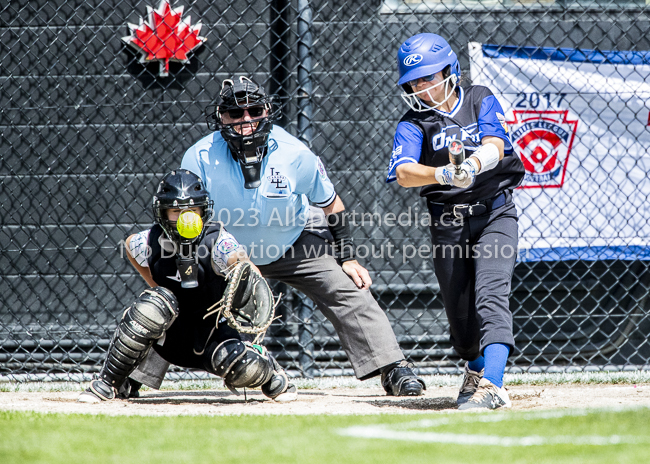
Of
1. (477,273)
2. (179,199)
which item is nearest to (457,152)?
(477,273)

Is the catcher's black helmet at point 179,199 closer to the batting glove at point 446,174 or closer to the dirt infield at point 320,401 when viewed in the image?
the dirt infield at point 320,401

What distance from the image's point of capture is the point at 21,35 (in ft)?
16.6

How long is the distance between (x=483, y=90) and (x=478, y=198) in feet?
1.88

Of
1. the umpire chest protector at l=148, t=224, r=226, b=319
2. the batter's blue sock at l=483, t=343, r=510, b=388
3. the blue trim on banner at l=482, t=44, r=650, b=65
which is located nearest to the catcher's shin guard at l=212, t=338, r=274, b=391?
the umpire chest protector at l=148, t=224, r=226, b=319

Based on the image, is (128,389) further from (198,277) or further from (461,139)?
(461,139)

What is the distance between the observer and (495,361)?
3189 mm

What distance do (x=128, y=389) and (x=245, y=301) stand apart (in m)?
0.91

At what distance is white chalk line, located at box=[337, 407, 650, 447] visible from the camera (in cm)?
225

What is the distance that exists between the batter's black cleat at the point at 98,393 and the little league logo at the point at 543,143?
10.0ft

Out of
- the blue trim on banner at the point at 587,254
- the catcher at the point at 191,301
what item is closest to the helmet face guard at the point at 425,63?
the catcher at the point at 191,301

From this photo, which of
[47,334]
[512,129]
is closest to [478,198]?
[512,129]

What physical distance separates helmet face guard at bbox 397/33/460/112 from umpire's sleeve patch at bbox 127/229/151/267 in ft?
4.75

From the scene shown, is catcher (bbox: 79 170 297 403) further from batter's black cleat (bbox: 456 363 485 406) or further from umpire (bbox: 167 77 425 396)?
batter's black cleat (bbox: 456 363 485 406)

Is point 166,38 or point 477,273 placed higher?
point 166,38
